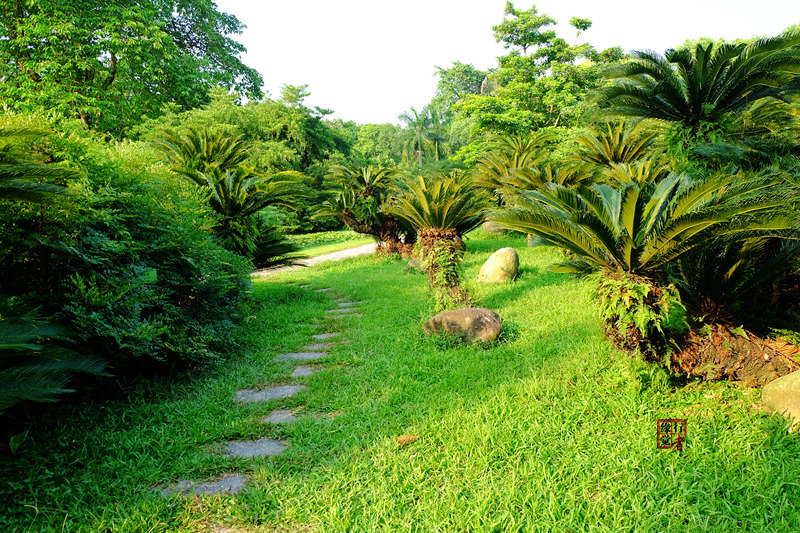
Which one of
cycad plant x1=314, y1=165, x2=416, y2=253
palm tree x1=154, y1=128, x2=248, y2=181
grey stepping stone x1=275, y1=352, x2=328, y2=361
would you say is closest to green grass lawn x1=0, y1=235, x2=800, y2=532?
grey stepping stone x1=275, y1=352, x2=328, y2=361

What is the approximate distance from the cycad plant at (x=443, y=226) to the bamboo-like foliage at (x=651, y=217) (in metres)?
2.49

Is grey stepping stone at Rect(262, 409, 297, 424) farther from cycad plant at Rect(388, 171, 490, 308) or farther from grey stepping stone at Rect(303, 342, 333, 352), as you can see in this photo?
cycad plant at Rect(388, 171, 490, 308)

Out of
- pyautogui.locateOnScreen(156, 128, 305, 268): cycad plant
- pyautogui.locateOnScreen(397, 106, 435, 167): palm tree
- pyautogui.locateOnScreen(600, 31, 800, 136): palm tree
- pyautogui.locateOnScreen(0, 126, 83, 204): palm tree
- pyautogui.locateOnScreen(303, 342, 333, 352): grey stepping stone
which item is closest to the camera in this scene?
pyautogui.locateOnScreen(0, 126, 83, 204): palm tree

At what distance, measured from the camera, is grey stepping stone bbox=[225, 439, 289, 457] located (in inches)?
103

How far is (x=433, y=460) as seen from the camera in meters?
2.43

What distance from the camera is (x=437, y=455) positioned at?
248cm

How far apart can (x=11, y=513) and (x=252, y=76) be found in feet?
83.8

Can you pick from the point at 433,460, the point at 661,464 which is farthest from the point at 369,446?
the point at 661,464

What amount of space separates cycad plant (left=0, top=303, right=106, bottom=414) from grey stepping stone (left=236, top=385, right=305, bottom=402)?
1151mm

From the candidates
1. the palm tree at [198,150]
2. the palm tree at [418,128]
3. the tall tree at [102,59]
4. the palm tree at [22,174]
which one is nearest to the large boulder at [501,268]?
the palm tree at [198,150]

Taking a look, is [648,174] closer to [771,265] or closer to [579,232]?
[771,265]

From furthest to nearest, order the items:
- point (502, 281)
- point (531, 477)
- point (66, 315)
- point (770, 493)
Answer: point (502, 281), point (66, 315), point (531, 477), point (770, 493)

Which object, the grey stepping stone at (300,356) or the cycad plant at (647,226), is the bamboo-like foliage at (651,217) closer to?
the cycad plant at (647,226)

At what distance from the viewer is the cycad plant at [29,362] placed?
2047 millimetres
